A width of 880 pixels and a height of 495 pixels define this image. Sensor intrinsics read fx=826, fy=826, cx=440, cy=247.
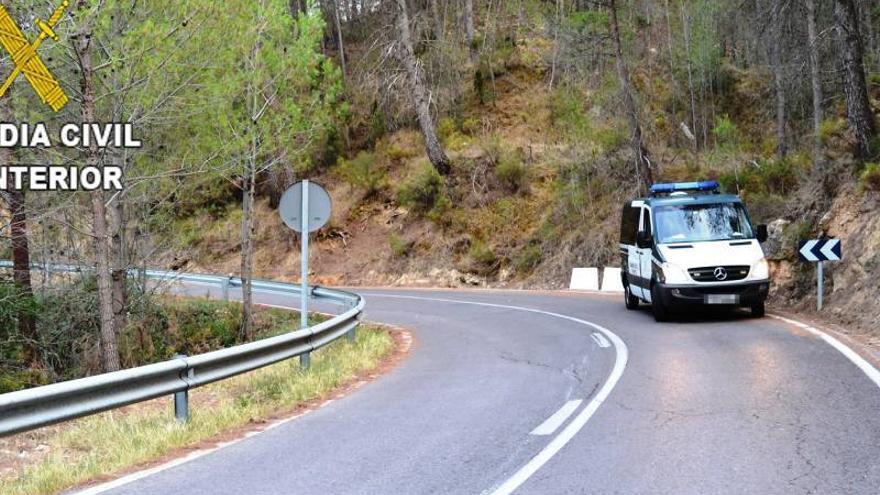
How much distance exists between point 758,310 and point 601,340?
377 centimetres

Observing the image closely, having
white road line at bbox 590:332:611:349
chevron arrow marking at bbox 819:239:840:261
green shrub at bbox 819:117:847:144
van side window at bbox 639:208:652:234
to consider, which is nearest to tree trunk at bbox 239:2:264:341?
white road line at bbox 590:332:611:349

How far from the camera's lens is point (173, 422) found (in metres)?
8.26

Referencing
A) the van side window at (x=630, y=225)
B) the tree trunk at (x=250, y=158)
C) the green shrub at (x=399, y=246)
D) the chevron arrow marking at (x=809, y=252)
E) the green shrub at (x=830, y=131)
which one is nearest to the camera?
the chevron arrow marking at (x=809, y=252)

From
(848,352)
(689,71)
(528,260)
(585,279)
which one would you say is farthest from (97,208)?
(689,71)

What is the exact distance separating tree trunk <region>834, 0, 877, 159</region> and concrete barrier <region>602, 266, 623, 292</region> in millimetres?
8175

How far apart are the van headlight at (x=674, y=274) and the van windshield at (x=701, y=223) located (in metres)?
0.87

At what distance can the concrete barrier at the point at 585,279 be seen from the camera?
83.5 ft

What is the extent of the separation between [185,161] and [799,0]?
17.0 meters

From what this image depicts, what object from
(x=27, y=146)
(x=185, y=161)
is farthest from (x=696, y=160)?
(x=27, y=146)

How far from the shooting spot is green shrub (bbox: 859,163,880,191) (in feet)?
56.9

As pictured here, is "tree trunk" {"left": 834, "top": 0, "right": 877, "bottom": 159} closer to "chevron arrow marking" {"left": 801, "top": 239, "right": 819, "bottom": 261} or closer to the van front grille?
"chevron arrow marking" {"left": 801, "top": 239, "right": 819, "bottom": 261}

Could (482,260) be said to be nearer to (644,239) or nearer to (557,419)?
(644,239)

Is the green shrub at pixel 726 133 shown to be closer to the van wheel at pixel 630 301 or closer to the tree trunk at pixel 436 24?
the van wheel at pixel 630 301

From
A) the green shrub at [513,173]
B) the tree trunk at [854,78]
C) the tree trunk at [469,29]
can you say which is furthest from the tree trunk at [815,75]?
the tree trunk at [469,29]
